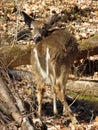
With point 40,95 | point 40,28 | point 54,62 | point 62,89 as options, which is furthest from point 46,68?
point 40,28

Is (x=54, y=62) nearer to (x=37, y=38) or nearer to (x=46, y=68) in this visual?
(x=46, y=68)

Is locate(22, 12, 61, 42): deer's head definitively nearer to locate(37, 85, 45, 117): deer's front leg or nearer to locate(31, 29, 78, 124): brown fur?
locate(31, 29, 78, 124): brown fur

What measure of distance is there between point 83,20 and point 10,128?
9882 mm

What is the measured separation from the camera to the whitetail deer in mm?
7535

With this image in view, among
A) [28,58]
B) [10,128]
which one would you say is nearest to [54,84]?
[28,58]

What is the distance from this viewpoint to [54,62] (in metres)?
7.53

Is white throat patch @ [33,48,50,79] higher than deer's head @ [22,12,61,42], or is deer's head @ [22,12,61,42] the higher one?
deer's head @ [22,12,61,42]

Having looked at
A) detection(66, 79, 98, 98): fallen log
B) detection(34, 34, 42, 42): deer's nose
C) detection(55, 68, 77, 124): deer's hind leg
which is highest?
detection(34, 34, 42, 42): deer's nose

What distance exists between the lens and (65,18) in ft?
44.6

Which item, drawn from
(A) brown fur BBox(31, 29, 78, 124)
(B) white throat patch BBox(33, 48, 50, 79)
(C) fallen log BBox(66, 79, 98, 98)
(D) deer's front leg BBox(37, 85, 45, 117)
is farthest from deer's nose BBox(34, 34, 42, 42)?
(C) fallen log BBox(66, 79, 98, 98)

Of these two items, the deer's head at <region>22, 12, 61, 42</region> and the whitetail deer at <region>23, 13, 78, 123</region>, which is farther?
the deer's head at <region>22, 12, 61, 42</region>

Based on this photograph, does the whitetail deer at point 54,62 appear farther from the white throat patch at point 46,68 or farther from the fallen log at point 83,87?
the fallen log at point 83,87

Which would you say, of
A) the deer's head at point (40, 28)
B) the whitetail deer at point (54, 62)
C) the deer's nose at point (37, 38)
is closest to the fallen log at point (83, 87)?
the whitetail deer at point (54, 62)

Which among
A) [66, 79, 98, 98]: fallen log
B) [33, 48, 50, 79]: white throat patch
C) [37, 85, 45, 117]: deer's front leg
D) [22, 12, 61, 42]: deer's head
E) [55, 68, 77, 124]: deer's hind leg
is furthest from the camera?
[66, 79, 98, 98]: fallen log
